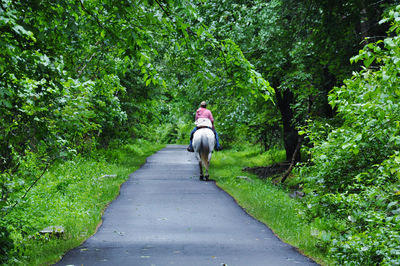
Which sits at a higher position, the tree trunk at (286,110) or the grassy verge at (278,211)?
the tree trunk at (286,110)

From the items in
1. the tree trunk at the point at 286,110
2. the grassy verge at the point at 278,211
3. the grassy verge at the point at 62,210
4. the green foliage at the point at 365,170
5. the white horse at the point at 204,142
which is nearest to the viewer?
the green foliage at the point at 365,170

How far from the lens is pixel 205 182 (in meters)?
17.6

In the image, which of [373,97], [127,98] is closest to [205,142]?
[127,98]

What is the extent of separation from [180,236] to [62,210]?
2.96 metres

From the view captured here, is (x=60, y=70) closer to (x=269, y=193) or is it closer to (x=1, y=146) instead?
(x=1, y=146)

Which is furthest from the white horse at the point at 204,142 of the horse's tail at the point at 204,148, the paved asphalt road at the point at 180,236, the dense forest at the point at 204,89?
the dense forest at the point at 204,89

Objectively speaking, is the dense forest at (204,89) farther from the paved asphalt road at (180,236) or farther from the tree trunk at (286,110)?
the tree trunk at (286,110)

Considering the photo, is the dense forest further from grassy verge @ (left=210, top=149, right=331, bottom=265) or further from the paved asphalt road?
the paved asphalt road

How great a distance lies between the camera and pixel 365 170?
753 cm

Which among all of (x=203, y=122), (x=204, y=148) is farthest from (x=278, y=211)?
(x=203, y=122)

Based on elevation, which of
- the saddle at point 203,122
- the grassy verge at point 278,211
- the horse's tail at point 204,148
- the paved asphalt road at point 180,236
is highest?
the saddle at point 203,122

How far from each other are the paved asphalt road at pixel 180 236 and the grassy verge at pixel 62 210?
0.89 feet

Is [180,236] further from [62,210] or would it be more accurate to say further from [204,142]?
[204,142]

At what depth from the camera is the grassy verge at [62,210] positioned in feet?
23.5
